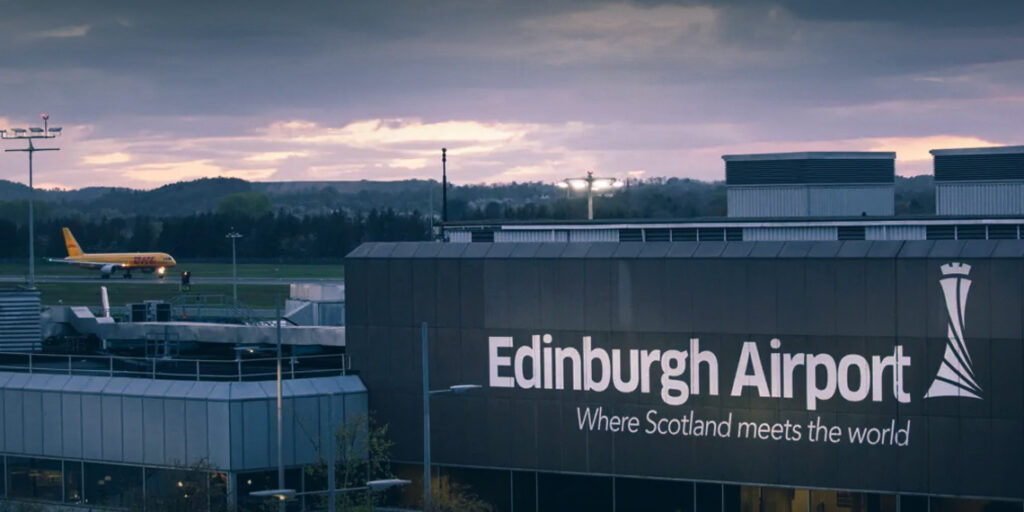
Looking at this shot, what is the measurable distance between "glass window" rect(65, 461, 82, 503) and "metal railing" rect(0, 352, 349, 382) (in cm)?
331

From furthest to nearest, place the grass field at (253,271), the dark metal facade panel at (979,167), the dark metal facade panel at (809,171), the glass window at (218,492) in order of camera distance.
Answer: the grass field at (253,271)
the dark metal facade panel at (809,171)
the dark metal facade panel at (979,167)
the glass window at (218,492)

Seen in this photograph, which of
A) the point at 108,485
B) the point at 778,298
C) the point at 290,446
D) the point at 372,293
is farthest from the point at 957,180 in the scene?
the point at 108,485

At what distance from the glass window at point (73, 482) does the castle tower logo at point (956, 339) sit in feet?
97.7

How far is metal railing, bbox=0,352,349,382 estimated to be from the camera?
4622cm

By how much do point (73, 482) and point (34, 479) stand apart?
2058 millimetres

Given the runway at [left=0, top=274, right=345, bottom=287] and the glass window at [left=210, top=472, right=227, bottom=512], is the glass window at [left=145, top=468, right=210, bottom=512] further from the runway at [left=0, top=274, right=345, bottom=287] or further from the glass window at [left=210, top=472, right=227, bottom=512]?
the runway at [left=0, top=274, right=345, bottom=287]

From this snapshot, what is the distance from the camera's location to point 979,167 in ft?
173

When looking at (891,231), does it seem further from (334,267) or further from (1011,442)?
(334,267)

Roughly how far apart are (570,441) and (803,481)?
25.5ft

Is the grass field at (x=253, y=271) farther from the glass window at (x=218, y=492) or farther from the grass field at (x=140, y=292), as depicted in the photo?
the glass window at (x=218, y=492)

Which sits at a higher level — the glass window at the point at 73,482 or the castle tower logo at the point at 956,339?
the castle tower logo at the point at 956,339

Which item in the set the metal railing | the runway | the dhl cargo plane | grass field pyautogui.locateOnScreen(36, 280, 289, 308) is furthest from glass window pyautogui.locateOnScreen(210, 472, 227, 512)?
the dhl cargo plane

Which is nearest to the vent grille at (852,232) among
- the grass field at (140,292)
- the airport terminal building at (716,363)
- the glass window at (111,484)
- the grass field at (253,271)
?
the airport terminal building at (716,363)

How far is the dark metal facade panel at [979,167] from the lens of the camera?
171 ft
